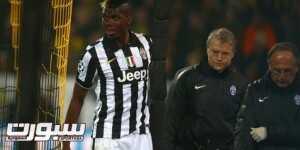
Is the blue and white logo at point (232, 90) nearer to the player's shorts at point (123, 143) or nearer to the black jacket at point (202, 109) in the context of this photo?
the black jacket at point (202, 109)

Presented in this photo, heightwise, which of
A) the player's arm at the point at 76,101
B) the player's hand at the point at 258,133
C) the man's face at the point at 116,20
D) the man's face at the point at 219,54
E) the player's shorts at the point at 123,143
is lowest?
the player's shorts at the point at 123,143

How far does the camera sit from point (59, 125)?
5.20 meters

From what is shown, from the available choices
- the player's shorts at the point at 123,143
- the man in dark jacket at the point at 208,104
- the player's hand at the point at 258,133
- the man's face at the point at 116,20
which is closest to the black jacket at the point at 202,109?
the man in dark jacket at the point at 208,104

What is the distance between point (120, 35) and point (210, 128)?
79 centimetres

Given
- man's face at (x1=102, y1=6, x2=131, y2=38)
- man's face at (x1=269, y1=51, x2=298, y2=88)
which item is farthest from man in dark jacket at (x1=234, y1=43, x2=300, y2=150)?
man's face at (x1=102, y1=6, x2=131, y2=38)

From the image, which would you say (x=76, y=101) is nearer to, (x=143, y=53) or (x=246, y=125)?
(x=143, y=53)

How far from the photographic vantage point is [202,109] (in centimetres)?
483

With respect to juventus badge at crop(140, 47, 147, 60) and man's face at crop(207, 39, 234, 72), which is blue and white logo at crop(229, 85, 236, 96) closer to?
man's face at crop(207, 39, 234, 72)

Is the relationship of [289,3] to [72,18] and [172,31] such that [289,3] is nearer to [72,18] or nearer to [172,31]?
[172,31]

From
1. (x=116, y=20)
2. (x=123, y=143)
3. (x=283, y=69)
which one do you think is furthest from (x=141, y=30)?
(x=283, y=69)

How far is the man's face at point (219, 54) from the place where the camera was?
4824 millimetres

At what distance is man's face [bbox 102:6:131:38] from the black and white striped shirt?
82mm

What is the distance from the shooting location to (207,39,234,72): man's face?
190 inches

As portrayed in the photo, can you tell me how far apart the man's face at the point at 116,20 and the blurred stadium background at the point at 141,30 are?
462mm
